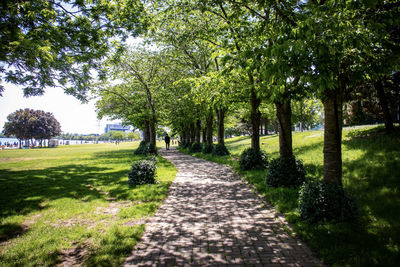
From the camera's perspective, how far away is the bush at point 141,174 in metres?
8.89

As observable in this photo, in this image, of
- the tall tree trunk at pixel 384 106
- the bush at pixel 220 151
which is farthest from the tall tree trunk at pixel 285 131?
the bush at pixel 220 151

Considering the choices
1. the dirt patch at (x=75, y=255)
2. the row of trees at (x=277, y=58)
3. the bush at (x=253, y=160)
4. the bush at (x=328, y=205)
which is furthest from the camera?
the bush at (x=253, y=160)

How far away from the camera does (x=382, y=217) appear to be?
4734 millimetres

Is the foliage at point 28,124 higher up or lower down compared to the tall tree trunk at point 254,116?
higher up

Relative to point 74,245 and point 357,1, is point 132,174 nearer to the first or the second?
point 74,245

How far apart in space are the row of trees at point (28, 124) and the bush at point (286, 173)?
82.1 metres

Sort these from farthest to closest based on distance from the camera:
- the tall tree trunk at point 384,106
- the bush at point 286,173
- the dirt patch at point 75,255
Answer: the tall tree trunk at point 384,106 → the bush at point 286,173 → the dirt patch at point 75,255

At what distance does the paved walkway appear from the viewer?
3.57 metres

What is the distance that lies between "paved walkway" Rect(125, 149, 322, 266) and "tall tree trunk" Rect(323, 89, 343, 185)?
1692mm

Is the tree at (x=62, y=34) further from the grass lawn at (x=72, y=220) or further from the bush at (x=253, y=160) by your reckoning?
the bush at (x=253, y=160)

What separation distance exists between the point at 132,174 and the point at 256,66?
23.1ft

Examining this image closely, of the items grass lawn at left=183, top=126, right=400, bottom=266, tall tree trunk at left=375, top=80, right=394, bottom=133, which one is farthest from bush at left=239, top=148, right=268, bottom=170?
tall tree trunk at left=375, top=80, right=394, bottom=133

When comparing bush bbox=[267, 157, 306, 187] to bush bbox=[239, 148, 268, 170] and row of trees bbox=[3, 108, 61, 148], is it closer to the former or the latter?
bush bbox=[239, 148, 268, 170]

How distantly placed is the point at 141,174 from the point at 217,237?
5.37 meters
